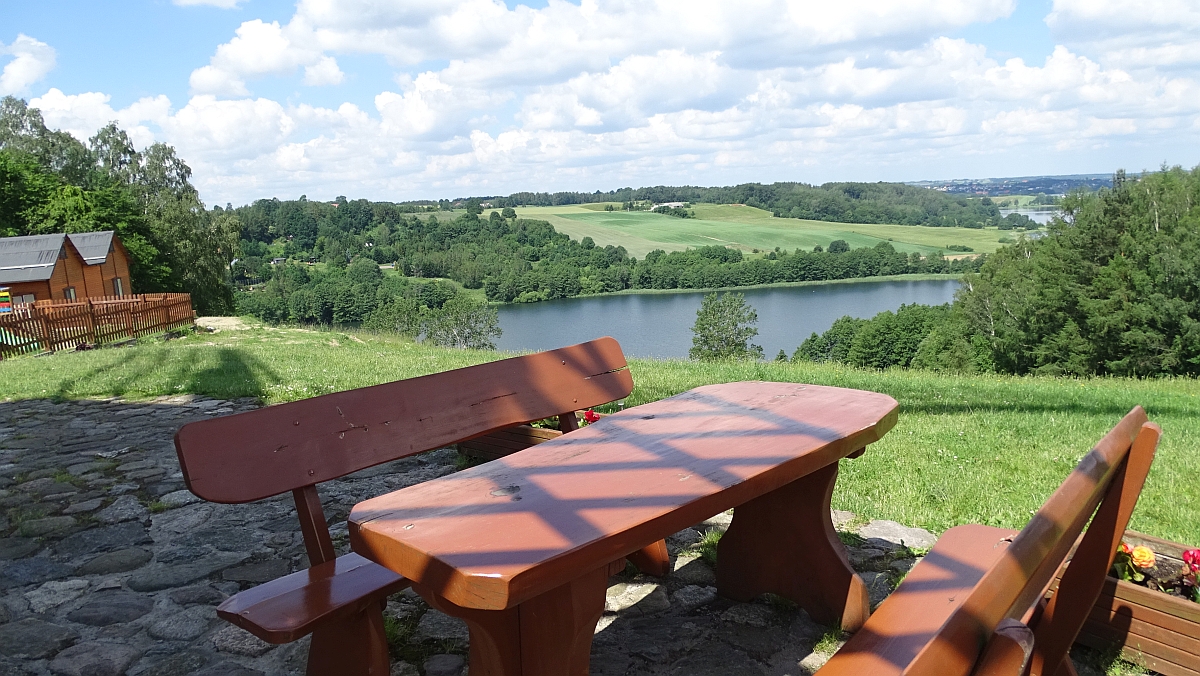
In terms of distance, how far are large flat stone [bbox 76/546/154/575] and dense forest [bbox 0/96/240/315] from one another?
140 feet

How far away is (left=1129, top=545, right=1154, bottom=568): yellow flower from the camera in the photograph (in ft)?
8.55

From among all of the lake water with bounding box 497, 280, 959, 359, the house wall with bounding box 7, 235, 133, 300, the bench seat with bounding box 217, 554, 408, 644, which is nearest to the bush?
the lake water with bounding box 497, 280, 959, 359

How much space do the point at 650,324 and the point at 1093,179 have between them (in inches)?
1183

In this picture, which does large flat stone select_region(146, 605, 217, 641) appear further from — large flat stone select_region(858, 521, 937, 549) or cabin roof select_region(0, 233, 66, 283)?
cabin roof select_region(0, 233, 66, 283)

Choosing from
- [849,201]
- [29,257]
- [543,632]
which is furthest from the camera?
[849,201]

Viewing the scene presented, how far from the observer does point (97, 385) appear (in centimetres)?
862

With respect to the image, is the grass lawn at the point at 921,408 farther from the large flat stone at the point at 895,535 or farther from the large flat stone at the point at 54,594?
the large flat stone at the point at 54,594

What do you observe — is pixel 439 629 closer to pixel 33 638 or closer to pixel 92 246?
pixel 33 638

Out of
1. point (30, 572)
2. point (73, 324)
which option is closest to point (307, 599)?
point (30, 572)

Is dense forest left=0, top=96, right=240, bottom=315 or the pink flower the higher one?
dense forest left=0, top=96, right=240, bottom=315

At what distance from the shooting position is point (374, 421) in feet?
9.23

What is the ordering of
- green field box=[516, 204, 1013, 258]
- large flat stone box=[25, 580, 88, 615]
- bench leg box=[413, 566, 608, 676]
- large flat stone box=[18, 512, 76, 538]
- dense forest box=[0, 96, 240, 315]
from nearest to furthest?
bench leg box=[413, 566, 608, 676]
large flat stone box=[25, 580, 88, 615]
large flat stone box=[18, 512, 76, 538]
dense forest box=[0, 96, 240, 315]
green field box=[516, 204, 1013, 258]

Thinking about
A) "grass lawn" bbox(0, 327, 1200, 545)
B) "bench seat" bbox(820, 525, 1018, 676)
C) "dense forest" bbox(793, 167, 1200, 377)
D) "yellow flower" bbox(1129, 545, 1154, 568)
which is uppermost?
"bench seat" bbox(820, 525, 1018, 676)

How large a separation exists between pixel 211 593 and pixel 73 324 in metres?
17.7
